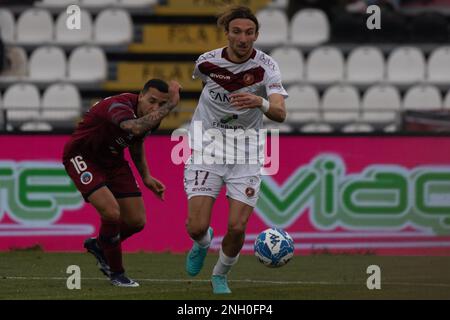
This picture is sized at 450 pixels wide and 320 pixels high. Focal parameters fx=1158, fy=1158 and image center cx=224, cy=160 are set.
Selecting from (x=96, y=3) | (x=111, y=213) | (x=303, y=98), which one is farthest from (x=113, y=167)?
(x=96, y=3)

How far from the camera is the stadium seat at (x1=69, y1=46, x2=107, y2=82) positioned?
68.6ft

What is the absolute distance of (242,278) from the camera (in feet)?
40.8

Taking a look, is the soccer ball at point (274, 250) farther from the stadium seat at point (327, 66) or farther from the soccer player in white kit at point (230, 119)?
the stadium seat at point (327, 66)

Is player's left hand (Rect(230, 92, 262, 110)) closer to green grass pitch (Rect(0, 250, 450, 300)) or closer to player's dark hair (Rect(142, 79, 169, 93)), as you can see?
player's dark hair (Rect(142, 79, 169, 93))

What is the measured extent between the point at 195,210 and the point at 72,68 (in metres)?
10.8

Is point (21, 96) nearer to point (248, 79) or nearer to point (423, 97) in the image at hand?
point (423, 97)

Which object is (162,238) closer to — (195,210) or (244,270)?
(244,270)

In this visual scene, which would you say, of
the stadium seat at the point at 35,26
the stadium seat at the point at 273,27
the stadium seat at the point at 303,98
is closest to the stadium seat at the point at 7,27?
the stadium seat at the point at 35,26

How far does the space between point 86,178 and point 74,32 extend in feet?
35.6

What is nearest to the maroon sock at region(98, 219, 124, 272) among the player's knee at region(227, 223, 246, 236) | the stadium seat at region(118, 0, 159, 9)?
the player's knee at region(227, 223, 246, 236)

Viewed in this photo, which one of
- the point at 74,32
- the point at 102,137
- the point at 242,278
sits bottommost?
the point at 242,278

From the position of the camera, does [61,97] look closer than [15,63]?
Yes

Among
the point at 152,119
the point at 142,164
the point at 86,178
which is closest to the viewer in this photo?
the point at 152,119

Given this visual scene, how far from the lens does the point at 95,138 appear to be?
37.0 ft
